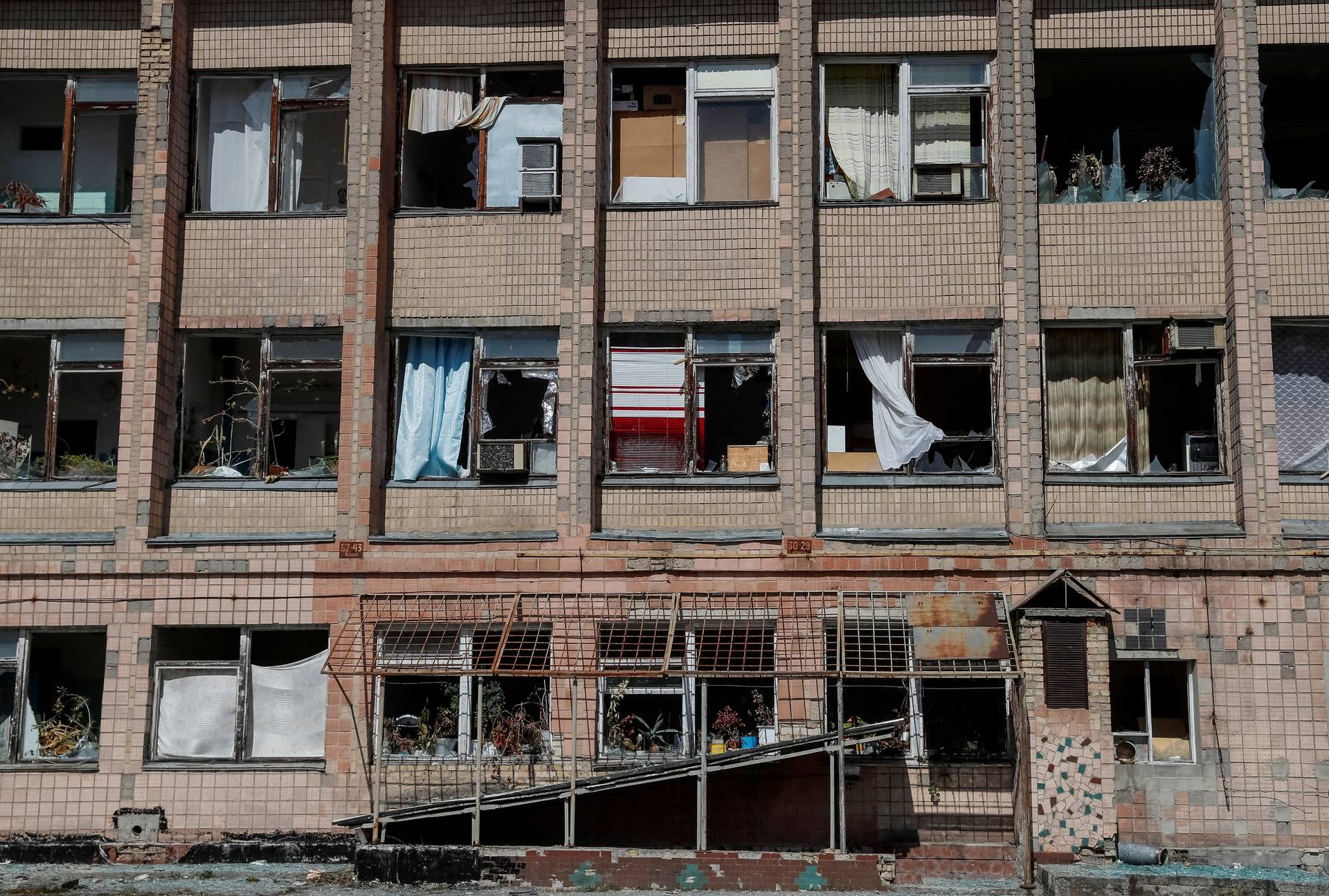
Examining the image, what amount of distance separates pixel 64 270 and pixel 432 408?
471 centimetres

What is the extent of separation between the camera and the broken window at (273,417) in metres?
16.9

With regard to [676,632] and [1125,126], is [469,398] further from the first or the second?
[1125,126]

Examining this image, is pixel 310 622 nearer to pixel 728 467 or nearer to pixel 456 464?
pixel 456 464

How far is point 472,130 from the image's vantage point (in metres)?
17.3

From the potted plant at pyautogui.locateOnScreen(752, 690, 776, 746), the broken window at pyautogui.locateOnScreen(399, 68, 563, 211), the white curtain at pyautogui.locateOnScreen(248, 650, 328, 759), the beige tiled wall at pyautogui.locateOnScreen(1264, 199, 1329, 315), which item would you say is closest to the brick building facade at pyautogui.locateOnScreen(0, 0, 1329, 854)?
the beige tiled wall at pyautogui.locateOnScreen(1264, 199, 1329, 315)

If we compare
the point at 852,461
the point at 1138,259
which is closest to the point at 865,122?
the point at 1138,259

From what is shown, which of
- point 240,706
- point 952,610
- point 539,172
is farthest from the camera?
point 539,172

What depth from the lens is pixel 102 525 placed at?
16641 millimetres

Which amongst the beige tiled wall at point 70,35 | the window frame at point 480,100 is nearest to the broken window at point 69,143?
the beige tiled wall at point 70,35

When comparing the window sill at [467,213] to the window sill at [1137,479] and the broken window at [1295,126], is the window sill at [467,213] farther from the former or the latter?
the broken window at [1295,126]

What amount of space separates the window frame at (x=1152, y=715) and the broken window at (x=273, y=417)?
9417 millimetres

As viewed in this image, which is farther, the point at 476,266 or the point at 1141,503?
the point at 476,266

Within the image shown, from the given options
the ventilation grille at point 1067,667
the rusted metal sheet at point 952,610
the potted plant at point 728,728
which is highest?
the rusted metal sheet at point 952,610

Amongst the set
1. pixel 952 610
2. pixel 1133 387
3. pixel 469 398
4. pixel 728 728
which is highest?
pixel 1133 387
